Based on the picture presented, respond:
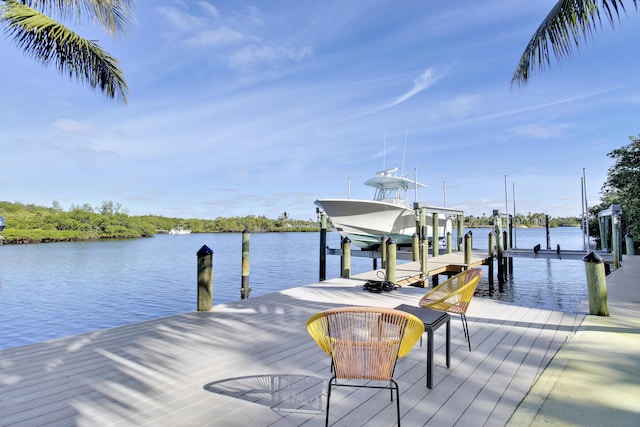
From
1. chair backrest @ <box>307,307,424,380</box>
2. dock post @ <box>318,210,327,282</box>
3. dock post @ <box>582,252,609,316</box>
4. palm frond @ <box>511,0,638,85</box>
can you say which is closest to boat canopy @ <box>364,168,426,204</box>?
dock post @ <box>318,210,327,282</box>

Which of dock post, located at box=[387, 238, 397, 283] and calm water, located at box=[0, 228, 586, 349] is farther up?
dock post, located at box=[387, 238, 397, 283]

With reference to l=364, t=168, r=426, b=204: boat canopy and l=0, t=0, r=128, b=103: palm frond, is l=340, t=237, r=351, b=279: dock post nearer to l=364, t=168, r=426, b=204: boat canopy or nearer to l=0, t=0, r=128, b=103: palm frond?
l=0, t=0, r=128, b=103: palm frond

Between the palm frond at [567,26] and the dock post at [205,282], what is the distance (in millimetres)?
6110

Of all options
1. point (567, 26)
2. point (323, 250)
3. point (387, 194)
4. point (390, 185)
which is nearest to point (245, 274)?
point (323, 250)

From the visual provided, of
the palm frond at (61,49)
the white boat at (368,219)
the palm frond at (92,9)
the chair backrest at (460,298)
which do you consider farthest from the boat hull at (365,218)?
the chair backrest at (460,298)

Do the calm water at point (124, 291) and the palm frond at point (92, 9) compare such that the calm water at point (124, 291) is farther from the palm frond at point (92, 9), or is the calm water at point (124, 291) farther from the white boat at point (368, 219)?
the palm frond at point (92, 9)

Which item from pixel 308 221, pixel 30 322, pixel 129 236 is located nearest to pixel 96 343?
pixel 30 322

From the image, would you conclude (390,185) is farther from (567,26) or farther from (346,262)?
(567,26)

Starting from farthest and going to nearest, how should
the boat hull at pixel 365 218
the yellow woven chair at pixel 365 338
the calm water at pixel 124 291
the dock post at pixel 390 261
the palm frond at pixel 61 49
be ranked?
1. the boat hull at pixel 365 218
2. the calm water at pixel 124 291
3. the dock post at pixel 390 261
4. the palm frond at pixel 61 49
5. the yellow woven chair at pixel 365 338

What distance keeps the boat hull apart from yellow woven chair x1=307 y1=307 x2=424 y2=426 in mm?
16906

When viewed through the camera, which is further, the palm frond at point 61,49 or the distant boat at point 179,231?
the distant boat at point 179,231

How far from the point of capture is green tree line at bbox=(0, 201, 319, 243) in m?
47.3

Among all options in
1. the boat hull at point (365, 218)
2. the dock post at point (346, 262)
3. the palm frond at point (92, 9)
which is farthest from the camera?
the boat hull at point (365, 218)

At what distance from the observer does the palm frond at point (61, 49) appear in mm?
5555
